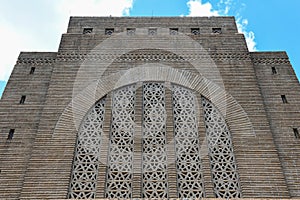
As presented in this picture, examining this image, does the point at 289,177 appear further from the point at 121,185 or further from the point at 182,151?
the point at 121,185

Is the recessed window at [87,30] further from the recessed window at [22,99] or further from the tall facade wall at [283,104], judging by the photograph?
the tall facade wall at [283,104]

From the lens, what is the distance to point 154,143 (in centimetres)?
840

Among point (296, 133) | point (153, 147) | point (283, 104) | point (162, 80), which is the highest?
point (162, 80)

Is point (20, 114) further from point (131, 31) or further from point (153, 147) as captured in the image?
point (131, 31)

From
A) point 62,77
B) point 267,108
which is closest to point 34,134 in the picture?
point 62,77

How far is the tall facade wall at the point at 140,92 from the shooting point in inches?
305

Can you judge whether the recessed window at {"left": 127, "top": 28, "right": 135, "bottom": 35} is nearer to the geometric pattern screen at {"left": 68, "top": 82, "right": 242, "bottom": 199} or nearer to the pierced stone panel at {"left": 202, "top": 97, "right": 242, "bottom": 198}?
the geometric pattern screen at {"left": 68, "top": 82, "right": 242, "bottom": 199}

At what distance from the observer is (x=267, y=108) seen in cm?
925

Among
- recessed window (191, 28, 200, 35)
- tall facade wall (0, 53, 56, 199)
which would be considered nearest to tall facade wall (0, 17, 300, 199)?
tall facade wall (0, 53, 56, 199)

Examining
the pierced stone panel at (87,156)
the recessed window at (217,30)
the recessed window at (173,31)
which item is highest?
the recessed window at (217,30)

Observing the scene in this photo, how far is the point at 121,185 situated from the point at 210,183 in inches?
88.6

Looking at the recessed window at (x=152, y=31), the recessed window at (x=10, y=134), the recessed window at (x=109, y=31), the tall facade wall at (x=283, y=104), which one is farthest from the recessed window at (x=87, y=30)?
the tall facade wall at (x=283, y=104)

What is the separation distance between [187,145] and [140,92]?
2215mm

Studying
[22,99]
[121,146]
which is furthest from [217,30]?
[22,99]
